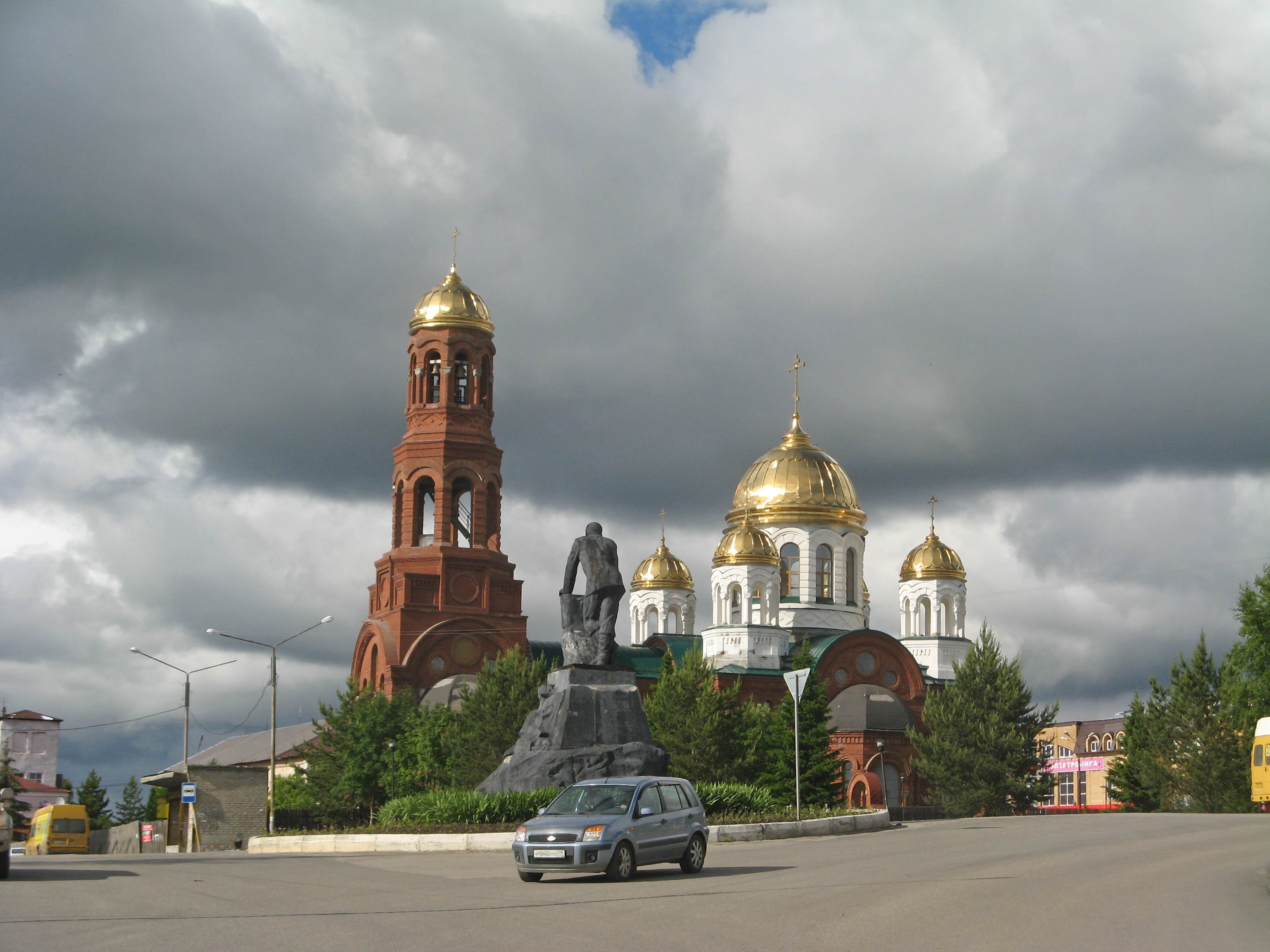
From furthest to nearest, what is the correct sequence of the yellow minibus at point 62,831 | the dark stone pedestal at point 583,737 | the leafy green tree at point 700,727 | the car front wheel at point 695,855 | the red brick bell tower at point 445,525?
the red brick bell tower at point 445,525 < the leafy green tree at point 700,727 < the yellow minibus at point 62,831 < the dark stone pedestal at point 583,737 < the car front wheel at point 695,855

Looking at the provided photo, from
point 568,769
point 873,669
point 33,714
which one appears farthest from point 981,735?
point 33,714

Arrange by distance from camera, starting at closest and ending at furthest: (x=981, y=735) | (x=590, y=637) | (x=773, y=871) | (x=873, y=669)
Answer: (x=773, y=871) < (x=590, y=637) < (x=981, y=735) < (x=873, y=669)

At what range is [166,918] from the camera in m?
11.2

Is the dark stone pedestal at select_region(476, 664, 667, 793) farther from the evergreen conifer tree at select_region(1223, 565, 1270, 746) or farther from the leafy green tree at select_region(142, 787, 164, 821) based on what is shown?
the leafy green tree at select_region(142, 787, 164, 821)

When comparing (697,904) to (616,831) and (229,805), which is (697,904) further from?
(229,805)

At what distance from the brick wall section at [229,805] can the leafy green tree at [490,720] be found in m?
6.05

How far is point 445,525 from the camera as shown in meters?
52.5

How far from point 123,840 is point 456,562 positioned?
16.1 m

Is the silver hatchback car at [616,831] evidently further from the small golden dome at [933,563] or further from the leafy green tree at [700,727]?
the small golden dome at [933,563]

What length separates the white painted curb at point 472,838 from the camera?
68.2ft

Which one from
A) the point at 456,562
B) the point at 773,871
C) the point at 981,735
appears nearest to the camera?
the point at 773,871

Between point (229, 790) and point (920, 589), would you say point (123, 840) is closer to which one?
point (229, 790)

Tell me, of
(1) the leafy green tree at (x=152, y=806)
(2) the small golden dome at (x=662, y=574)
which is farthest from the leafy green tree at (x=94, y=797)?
(2) the small golden dome at (x=662, y=574)

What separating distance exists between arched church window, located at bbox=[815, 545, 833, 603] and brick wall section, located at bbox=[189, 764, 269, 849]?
26459 millimetres
